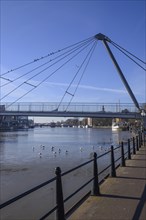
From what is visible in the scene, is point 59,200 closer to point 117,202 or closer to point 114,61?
point 117,202

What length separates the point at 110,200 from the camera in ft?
28.1

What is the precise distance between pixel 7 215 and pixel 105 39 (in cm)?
2325

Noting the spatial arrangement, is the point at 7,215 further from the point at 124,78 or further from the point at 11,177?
the point at 124,78

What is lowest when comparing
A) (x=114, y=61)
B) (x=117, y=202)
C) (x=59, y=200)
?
(x=117, y=202)

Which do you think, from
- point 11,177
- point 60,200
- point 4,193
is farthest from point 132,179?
point 11,177

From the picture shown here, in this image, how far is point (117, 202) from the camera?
27.4 feet

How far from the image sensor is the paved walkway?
23.8 ft

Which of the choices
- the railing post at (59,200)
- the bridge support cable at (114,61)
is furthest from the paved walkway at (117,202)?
the bridge support cable at (114,61)

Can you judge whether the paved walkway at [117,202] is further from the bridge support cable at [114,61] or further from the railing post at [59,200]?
the bridge support cable at [114,61]

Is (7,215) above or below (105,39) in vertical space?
below

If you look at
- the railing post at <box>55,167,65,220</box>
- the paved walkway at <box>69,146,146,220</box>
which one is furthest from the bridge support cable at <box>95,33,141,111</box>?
the railing post at <box>55,167,65,220</box>

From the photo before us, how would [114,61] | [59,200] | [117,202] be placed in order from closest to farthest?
1. [59,200]
2. [117,202]
3. [114,61]

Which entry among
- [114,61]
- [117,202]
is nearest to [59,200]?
[117,202]

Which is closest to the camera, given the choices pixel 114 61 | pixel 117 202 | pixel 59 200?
pixel 59 200
